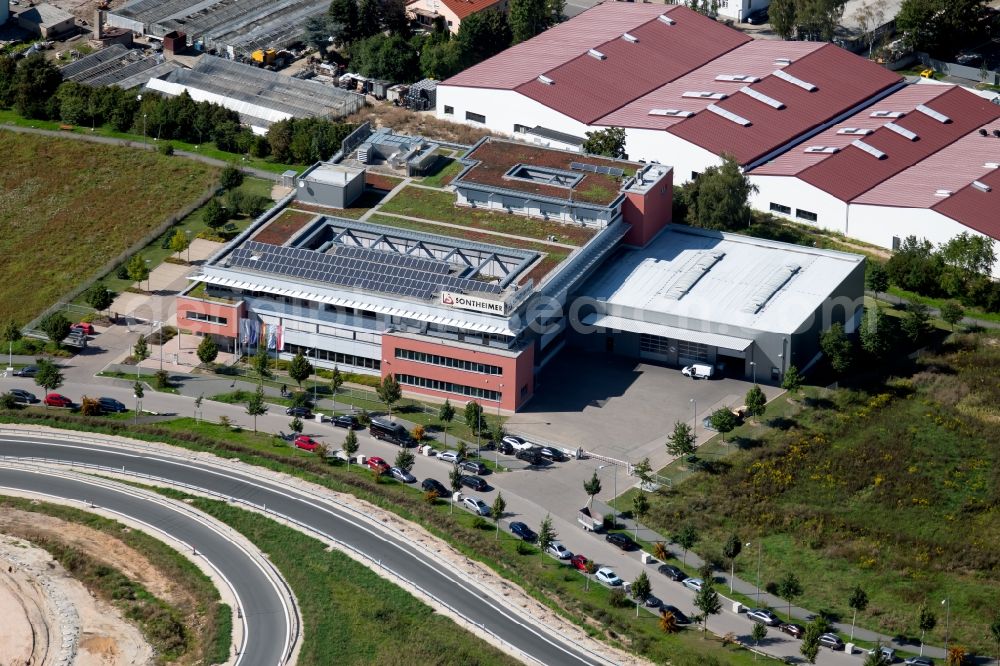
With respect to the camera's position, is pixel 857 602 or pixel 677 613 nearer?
pixel 857 602

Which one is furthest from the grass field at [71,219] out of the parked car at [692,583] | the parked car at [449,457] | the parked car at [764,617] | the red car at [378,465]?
the parked car at [764,617]

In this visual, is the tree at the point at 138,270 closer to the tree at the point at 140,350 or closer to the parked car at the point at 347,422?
the tree at the point at 140,350

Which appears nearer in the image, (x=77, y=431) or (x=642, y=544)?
(x=642, y=544)

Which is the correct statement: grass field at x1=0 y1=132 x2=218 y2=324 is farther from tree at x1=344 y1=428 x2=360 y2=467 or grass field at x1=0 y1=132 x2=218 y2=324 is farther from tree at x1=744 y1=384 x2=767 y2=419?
tree at x1=744 y1=384 x2=767 y2=419

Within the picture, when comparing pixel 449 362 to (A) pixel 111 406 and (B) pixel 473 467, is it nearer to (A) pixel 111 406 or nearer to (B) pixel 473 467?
(B) pixel 473 467

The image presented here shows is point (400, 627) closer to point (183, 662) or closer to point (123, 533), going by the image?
point (183, 662)

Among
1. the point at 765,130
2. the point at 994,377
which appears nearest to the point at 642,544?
the point at 994,377

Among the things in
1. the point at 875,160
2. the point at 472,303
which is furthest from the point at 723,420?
the point at 875,160

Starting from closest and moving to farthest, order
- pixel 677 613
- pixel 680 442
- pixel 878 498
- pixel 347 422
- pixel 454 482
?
pixel 677 613 → pixel 454 482 → pixel 878 498 → pixel 680 442 → pixel 347 422
